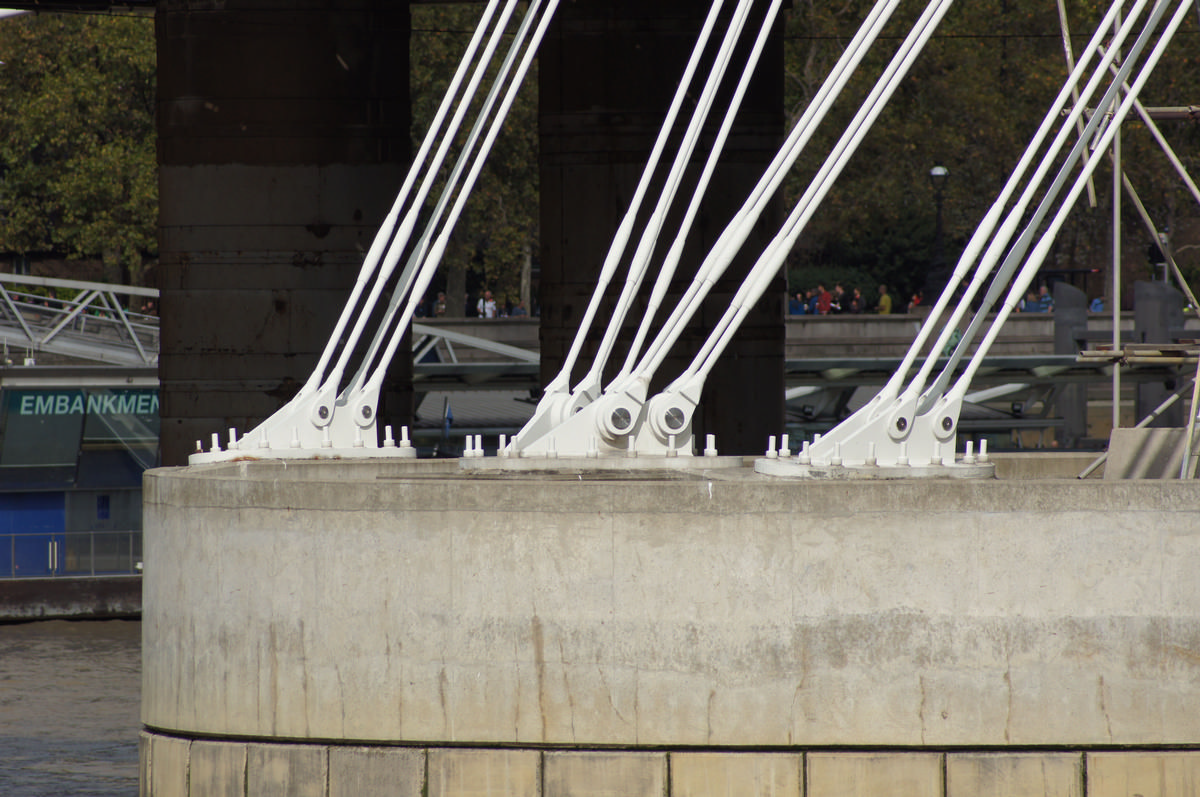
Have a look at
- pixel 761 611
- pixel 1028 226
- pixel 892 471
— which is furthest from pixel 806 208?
pixel 761 611

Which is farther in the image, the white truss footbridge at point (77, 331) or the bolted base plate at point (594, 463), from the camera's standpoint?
the white truss footbridge at point (77, 331)

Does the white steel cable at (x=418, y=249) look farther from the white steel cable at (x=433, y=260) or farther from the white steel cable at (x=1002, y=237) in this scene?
the white steel cable at (x=1002, y=237)

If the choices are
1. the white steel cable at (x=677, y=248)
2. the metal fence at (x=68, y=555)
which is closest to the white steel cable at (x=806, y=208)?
the white steel cable at (x=677, y=248)

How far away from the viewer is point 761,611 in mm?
10852

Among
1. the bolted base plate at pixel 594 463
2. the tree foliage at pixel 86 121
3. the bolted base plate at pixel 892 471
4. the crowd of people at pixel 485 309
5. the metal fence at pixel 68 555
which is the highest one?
the tree foliage at pixel 86 121

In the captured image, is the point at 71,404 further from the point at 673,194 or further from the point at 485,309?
the point at 485,309

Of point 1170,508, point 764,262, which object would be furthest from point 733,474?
point 1170,508

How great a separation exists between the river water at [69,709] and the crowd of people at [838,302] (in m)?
30.4

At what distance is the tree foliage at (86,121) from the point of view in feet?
171

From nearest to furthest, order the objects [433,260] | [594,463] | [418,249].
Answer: [594,463] → [433,260] → [418,249]

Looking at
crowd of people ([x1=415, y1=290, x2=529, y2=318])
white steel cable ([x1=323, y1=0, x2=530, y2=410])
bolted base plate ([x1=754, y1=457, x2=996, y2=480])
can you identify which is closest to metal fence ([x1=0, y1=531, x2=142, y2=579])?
white steel cable ([x1=323, y1=0, x2=530, y2=410])

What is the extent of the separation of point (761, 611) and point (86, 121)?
4533cm

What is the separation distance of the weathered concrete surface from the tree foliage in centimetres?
4182

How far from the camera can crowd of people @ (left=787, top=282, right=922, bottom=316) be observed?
5381 centimetres
